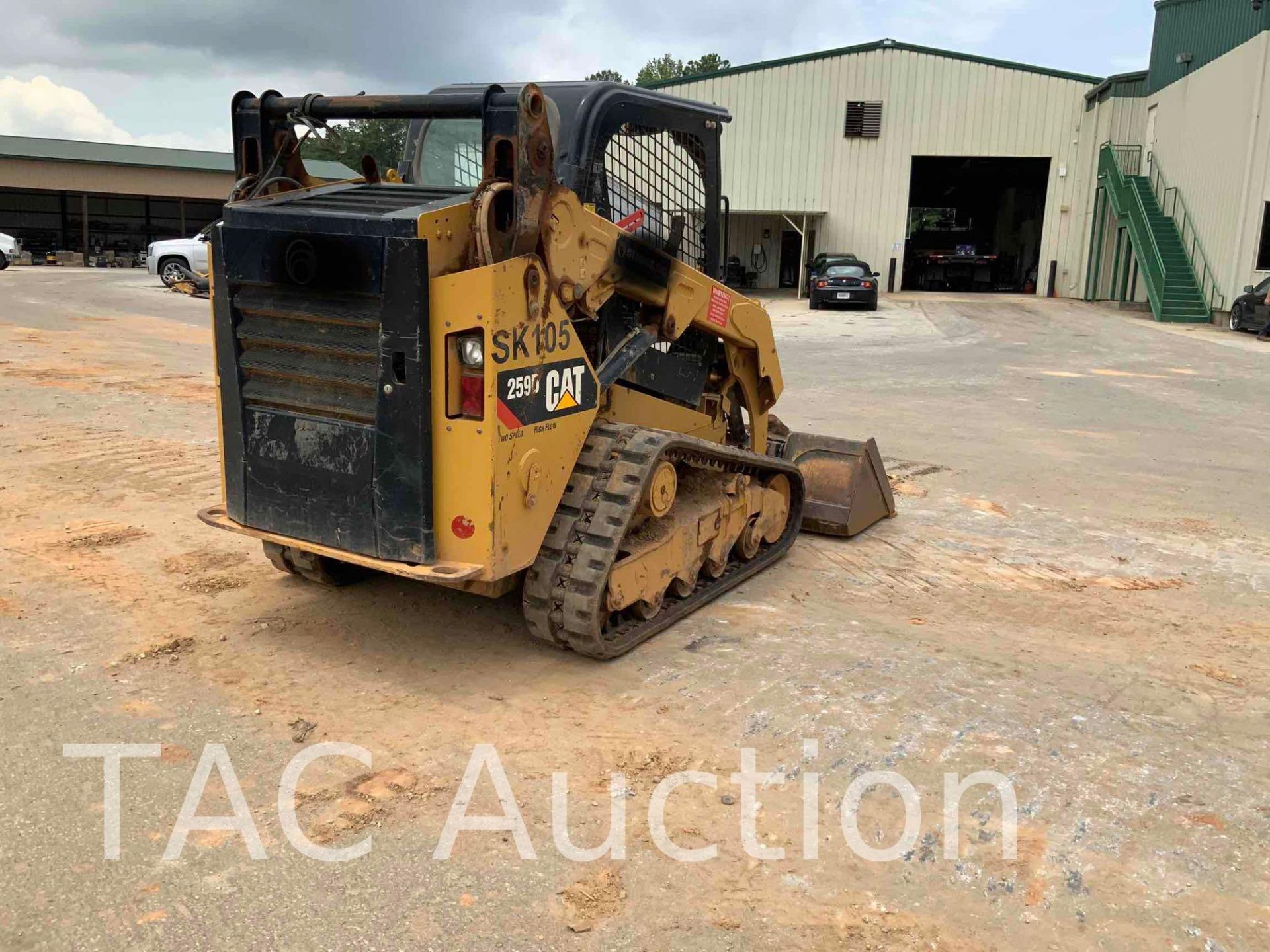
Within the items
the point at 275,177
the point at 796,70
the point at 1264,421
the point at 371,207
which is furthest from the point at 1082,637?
the point at 796,70

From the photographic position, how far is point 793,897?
3100 mm

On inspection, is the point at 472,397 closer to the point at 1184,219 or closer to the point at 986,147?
the point at 1184,219

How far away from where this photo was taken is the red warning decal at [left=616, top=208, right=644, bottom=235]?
204 inches

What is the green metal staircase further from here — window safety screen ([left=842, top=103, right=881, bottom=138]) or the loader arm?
the loader arm

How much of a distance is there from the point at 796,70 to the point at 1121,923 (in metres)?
32.5

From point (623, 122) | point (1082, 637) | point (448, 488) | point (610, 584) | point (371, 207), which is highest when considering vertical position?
point (623, 122)

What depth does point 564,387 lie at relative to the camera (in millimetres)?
4535

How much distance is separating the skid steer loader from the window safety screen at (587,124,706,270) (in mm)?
17

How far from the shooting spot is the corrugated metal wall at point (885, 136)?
31188 mm

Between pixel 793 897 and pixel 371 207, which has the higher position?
pixel 371 207

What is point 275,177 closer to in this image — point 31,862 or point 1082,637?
point 31,862

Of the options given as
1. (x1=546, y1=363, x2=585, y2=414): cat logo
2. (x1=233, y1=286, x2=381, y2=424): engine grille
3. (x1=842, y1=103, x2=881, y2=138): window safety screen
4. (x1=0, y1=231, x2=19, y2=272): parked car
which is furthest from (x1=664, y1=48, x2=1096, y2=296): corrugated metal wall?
(x1=233, y1=286, x2=381, y2=424): engine grille

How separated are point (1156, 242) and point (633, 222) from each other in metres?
25.0

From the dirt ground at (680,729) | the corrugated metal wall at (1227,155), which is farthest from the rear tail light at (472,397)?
the corrugated metal wall at (1227,155)
